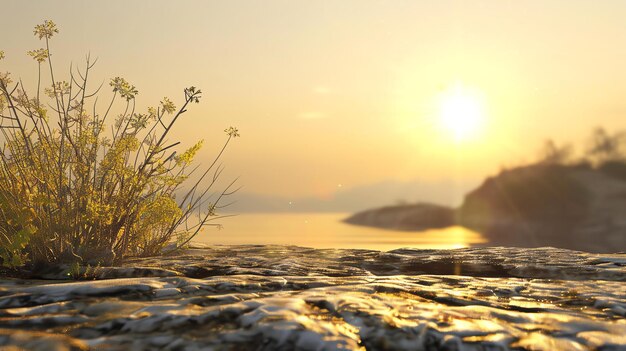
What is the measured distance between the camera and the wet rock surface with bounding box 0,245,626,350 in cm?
268

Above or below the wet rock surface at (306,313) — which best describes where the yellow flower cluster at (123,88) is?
above

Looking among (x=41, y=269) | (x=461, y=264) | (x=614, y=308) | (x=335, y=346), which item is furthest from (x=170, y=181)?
(x=614, y=308)

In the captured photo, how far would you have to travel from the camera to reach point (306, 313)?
9.77 feet

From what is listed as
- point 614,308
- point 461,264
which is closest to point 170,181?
point 461,264

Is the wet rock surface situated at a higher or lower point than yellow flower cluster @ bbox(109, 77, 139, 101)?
lower

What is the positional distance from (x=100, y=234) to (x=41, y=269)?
2.17ft

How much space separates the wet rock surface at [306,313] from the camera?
106 inches

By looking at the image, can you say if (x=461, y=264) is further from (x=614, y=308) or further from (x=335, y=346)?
(x=335, y=346)

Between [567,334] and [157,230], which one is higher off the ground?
[157,230]

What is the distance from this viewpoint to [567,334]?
2.87 m

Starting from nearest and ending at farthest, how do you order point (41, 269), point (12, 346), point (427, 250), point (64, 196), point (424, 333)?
point (12, 346), point (424, 333), point (41, 269), point (64, 196), point (427, 250)

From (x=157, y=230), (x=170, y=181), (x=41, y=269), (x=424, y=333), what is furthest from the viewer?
(x=157, y=230)

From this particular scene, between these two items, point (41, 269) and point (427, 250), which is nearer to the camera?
point (41, 269)

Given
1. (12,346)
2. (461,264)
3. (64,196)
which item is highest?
(64,196)
